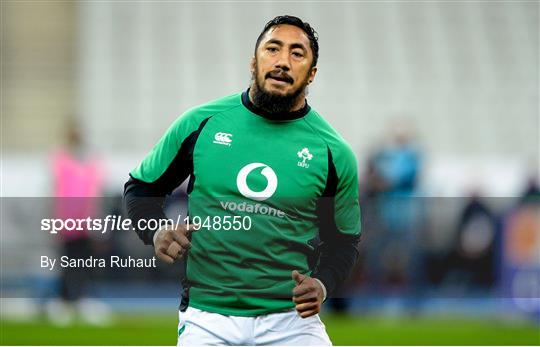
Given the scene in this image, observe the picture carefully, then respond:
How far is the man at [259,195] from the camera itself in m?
3.82

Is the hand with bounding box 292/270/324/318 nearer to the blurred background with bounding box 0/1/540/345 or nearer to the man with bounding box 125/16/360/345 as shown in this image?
the man with bounding box 125/16/360/345

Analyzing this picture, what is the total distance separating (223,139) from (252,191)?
0.22 m

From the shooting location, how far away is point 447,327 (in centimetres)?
1049

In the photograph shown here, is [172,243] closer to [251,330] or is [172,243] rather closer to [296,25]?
[251,330]

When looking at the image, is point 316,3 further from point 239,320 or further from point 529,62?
point 239,320

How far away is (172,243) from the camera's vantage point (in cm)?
365

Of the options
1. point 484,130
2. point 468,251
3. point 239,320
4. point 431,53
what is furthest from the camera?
point 431,53

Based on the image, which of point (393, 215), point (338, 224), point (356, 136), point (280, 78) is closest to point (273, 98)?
point (280, 78)

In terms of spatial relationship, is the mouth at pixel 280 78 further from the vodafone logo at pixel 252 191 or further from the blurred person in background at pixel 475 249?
the blurred person in background at pixel 475 249

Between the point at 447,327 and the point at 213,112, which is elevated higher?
the point at 213,112

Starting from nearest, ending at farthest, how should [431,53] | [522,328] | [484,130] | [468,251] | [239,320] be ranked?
[239,320]
[522,328]
[468,251]
[484,130]
[431,53]

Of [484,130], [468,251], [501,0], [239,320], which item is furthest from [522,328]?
[501,0]

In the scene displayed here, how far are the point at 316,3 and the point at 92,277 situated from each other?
494 inches

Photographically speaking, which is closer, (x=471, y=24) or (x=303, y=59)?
(x=303, y=59)
